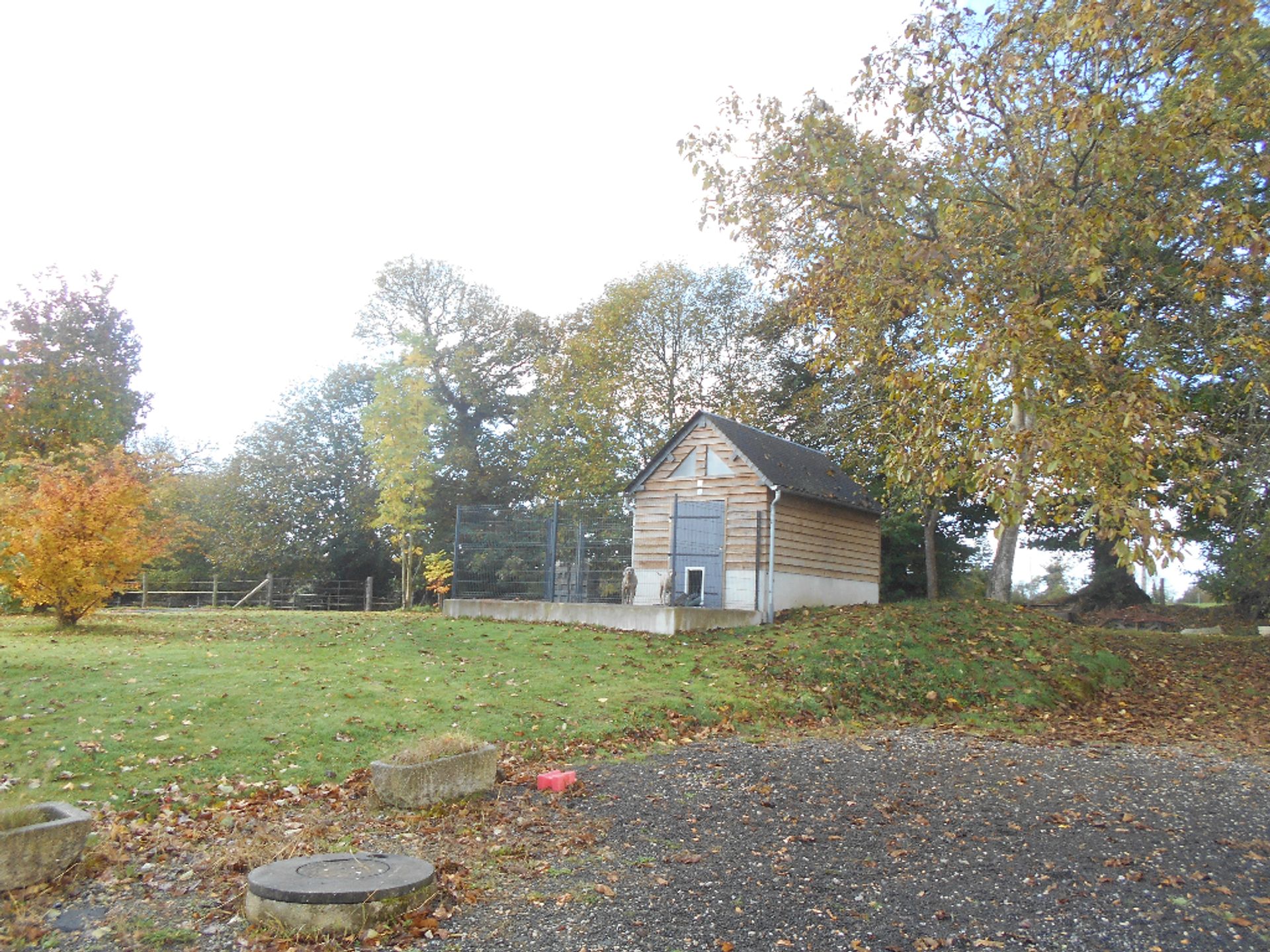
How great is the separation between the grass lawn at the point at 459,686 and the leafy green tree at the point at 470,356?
713 inches

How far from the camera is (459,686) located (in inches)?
446

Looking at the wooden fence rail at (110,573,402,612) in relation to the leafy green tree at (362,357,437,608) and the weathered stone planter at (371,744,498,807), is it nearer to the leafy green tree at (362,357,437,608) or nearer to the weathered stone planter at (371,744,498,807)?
the leafy green tree at (362,357,437,608)

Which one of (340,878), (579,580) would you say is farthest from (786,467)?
(340,878)

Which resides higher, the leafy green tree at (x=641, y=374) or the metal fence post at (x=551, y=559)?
the leafy green tree at (x=641, y=374)

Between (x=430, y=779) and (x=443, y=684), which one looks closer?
(x=430, y=779)

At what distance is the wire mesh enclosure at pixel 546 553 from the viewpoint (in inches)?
731

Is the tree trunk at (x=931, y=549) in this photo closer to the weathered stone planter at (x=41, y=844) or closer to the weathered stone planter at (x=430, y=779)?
the weathered stone planter at (x=430, y=779)

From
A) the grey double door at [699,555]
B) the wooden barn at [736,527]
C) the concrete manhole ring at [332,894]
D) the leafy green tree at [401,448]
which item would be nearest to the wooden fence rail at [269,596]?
the leafy green tree at [401,448]

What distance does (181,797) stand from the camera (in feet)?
23.1

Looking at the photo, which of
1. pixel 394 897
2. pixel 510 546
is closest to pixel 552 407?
pixel 510 546

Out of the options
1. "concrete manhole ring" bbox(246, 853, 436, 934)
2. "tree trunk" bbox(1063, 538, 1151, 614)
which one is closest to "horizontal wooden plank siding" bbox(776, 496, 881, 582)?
"tree trunk" bbox(1063, 538, 1151, 614)

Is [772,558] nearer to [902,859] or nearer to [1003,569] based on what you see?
[1003,569]

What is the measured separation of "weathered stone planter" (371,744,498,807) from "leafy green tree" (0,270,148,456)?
19.0m

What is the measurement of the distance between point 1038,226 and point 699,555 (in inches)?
422
